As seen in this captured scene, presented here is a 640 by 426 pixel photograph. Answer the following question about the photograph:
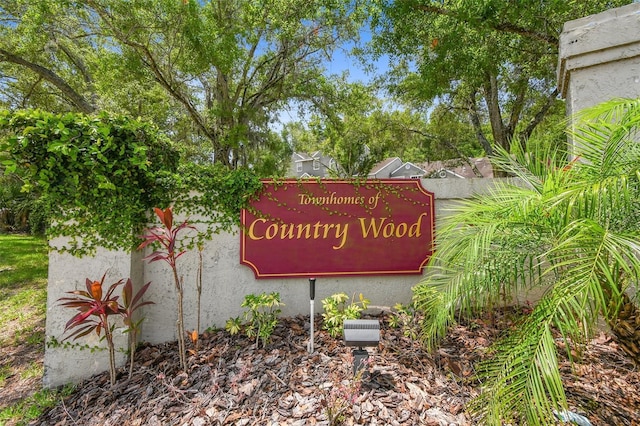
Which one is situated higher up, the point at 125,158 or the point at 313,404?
the point at 125,158

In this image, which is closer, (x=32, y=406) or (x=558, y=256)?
(x=558, y=256)

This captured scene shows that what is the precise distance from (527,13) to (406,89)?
21.2 feet

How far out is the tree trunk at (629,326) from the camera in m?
2.20

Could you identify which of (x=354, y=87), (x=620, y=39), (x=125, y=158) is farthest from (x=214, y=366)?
(x=354, y=87)

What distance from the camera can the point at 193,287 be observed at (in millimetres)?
3594

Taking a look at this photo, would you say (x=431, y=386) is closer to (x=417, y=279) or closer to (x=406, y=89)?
(x=417, y=279)

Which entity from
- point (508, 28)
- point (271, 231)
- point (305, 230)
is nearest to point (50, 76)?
point (271, 231)

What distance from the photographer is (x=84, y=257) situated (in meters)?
3.20

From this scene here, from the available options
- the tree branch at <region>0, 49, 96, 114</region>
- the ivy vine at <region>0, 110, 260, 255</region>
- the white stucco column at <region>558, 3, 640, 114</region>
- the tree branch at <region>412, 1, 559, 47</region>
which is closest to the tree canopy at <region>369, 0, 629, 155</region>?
the tree branch at <region>412, 1, 559, 47</region>

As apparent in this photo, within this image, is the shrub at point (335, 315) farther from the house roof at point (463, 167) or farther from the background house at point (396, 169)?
the background house at point (396, 169)

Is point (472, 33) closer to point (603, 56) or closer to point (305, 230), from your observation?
point (603, 56)

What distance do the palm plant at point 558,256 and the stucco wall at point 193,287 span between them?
1267 mm

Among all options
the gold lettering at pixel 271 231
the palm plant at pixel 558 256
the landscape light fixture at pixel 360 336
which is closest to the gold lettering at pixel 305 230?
the gold lettering at pixel 271 231

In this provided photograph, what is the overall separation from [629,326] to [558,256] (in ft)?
3.28
